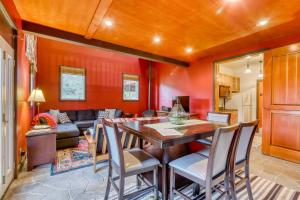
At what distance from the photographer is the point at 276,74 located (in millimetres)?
3164

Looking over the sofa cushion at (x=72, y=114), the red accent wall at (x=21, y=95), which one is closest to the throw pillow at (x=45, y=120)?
the red accent wall at (x=21, y=95)

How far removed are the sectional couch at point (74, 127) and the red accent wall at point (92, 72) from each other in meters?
0.33

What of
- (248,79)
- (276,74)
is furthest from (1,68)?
(248,79)

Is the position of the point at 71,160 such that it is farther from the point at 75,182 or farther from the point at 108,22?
the point at 108,22

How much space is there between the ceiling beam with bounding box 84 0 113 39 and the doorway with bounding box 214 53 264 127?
14.6ft

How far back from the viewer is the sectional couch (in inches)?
141

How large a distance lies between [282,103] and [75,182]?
4081 millimetres

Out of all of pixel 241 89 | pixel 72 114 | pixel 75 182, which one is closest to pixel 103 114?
pixel 72 114

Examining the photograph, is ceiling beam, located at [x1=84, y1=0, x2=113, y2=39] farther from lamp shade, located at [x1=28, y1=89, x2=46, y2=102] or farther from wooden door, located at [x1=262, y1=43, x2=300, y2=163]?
wooden door, located at [x1=262, y1=43, x2=300, y2=163]

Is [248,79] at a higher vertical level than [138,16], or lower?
lower

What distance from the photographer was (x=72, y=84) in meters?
5.12

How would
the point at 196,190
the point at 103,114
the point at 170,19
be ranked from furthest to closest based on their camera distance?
the point at 103,114
the point at 170,19
the point at 196,190

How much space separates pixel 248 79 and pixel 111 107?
558 centimetres

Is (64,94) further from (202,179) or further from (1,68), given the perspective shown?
(202,179)
